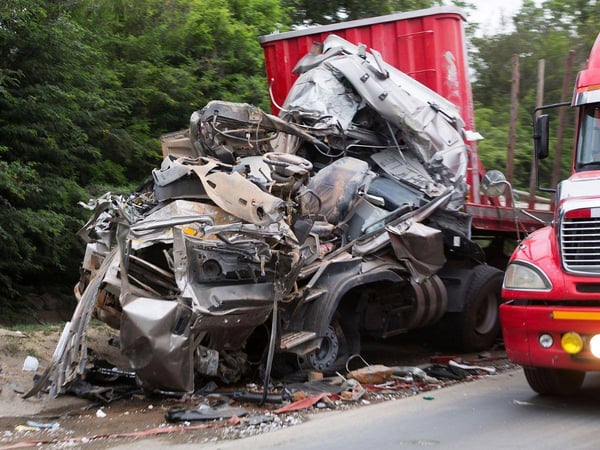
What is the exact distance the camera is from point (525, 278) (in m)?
6.46

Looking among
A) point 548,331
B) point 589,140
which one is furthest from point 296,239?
point 589,140

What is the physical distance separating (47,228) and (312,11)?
29.8 feet

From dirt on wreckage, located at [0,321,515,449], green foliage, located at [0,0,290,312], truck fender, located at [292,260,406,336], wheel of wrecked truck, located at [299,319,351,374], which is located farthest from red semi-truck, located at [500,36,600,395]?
green foliage, located at [0,0,290,312]

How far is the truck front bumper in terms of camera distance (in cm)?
601

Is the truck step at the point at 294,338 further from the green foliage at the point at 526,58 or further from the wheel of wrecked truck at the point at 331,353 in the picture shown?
the green foliage at the point at 526,58

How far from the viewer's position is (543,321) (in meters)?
6.21

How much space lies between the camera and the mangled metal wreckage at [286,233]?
6.51 meters

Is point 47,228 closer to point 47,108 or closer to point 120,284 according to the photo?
point 47,108

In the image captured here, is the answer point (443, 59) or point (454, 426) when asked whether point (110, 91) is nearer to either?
point (443, 59)

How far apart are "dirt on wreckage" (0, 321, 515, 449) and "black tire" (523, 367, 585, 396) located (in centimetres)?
93

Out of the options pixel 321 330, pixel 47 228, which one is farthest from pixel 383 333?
pixel 47 228

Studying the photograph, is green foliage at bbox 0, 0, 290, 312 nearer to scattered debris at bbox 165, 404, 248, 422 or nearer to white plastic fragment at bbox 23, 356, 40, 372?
white plastic fragment at bbox 23, 356, 40, 372

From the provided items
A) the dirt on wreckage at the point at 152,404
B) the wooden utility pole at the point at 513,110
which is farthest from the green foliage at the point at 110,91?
the dirt on wreckage at the point at 152,404

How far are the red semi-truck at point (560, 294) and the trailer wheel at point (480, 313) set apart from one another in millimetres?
2402
